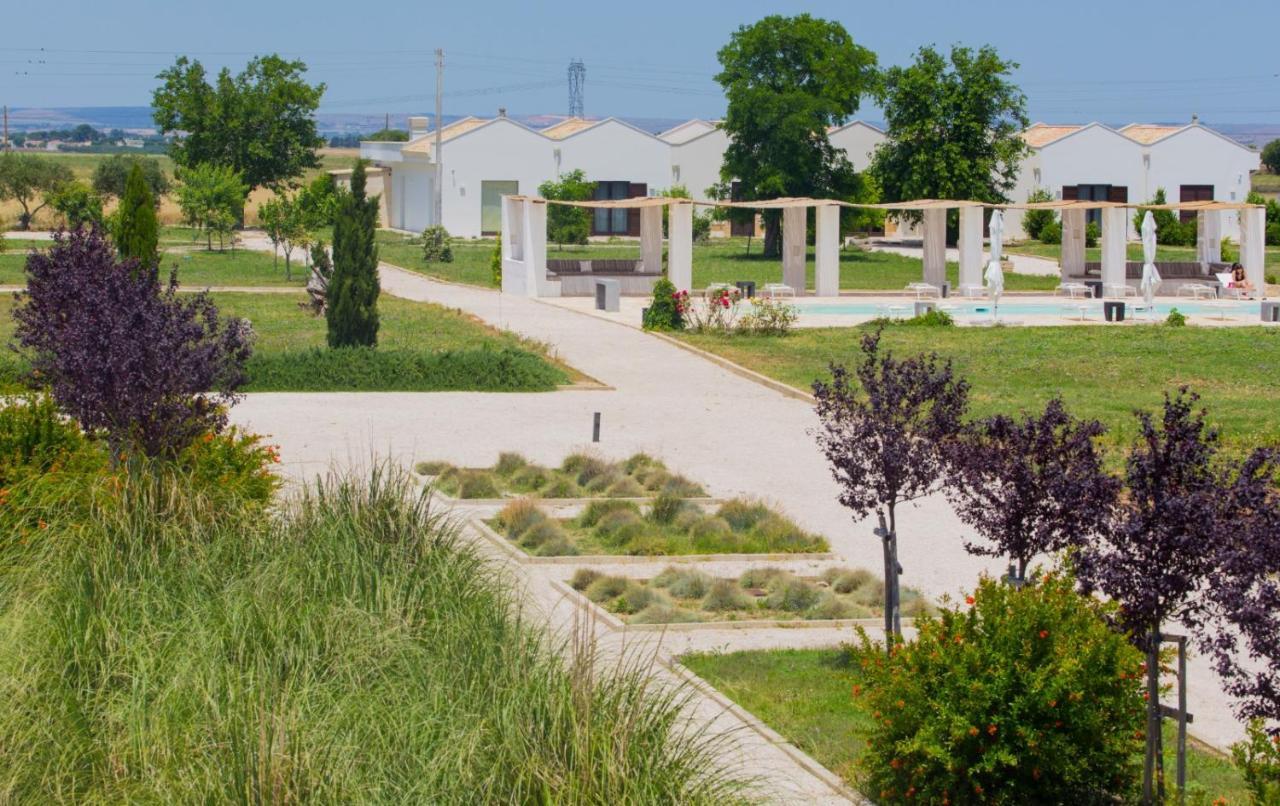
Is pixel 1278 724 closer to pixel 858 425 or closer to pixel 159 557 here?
pixel 858 425

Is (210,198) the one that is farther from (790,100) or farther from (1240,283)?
(1240,283)

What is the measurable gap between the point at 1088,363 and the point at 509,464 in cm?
1138

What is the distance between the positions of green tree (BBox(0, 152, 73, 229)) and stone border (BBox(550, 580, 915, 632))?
54.9m

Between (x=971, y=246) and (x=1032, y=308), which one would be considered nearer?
(x=1032, y=308)

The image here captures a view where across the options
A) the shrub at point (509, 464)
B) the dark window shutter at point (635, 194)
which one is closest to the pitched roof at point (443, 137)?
the dark window shutter at point (635, 194)

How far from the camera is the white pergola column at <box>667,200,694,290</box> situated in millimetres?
35062

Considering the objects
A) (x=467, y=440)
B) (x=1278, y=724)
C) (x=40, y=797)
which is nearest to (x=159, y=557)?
(x=40, y=797)

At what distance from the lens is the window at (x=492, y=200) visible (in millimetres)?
62938

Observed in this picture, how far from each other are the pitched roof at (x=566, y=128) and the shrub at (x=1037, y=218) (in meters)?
16.1

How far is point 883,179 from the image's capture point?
175 feet

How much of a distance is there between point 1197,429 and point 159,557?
4.98 m

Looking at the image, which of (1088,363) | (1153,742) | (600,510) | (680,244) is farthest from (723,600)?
(680,244)

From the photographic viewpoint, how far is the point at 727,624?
10.3 m

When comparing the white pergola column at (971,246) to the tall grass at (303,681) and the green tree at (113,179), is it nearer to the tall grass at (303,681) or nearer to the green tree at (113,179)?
the tall grass at (303,681)
